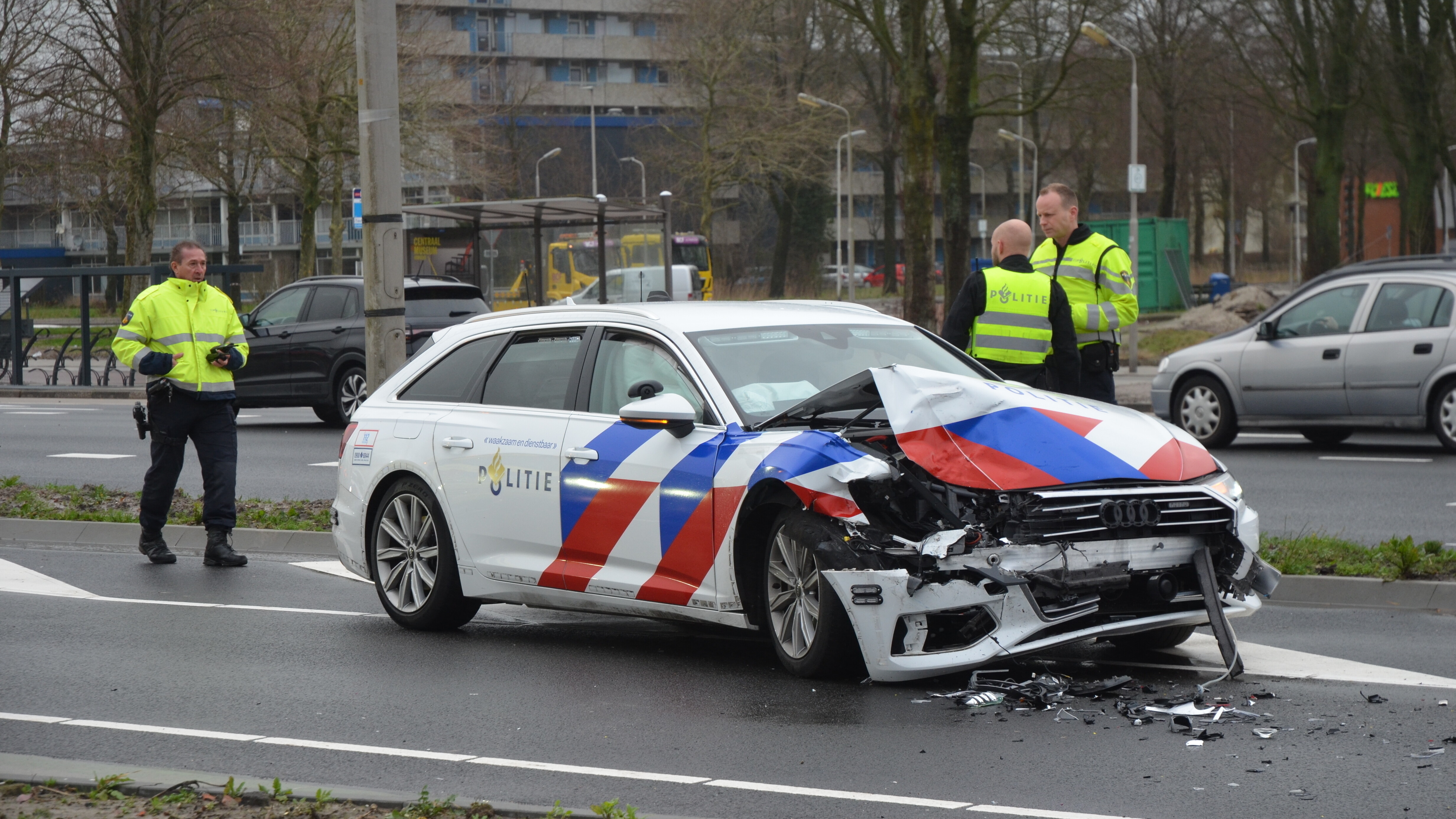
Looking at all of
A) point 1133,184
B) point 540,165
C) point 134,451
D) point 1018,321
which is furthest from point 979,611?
point 540,165

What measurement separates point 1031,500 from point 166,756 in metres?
3.19

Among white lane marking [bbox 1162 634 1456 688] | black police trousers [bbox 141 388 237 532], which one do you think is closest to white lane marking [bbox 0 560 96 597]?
black police trousers [bbox 141 388 237 532]

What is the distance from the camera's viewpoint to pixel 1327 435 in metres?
16.6

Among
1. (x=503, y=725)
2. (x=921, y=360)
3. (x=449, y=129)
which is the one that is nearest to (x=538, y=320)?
(x=921, y=360)

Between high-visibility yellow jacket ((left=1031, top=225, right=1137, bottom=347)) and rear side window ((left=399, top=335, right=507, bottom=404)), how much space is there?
349 cm

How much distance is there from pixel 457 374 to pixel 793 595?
8.40 ft

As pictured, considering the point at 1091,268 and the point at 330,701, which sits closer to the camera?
the point at 330,701

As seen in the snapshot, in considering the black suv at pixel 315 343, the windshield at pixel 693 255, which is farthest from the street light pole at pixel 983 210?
the black suv at pixel 315 343

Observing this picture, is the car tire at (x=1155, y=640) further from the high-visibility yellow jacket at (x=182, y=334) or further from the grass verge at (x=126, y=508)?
the grass verge at (x=126, y=508)

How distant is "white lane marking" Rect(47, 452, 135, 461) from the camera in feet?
57.5

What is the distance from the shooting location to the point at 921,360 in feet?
24.5

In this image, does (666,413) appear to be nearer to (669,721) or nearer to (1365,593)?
(669,721)

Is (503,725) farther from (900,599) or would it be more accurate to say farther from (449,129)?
(449,129)

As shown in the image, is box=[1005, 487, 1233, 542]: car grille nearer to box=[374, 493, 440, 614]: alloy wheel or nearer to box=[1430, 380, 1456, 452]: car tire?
box=[374, 493, 440, 614]: alloy wheel
